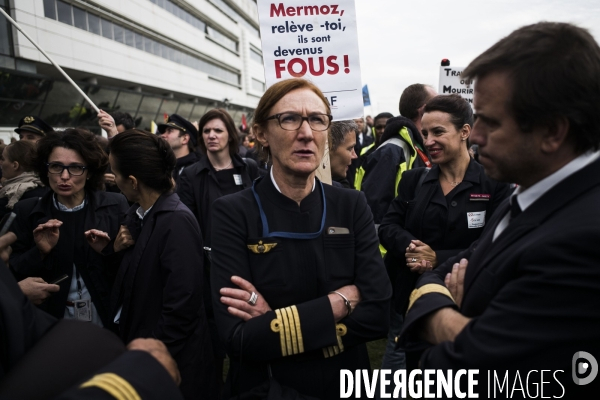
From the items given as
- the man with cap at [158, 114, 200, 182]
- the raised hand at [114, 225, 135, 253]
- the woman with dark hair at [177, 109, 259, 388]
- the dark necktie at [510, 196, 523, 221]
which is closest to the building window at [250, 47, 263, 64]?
the man with cap at [158, 114, 200, 182]

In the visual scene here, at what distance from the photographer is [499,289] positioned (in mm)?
1437

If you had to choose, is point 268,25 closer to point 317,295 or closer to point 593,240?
Result: point 317,295

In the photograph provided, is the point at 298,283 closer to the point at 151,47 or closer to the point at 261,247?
the point at 261,247

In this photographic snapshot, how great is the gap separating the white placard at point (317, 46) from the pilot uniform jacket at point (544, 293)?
7.70 feet

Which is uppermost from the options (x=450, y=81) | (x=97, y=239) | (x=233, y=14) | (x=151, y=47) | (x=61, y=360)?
(x=233, y=14)

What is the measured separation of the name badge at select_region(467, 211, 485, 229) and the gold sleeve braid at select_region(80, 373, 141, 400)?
2.46m

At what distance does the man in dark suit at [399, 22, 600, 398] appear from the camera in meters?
1.27

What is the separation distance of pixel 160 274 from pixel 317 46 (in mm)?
2159

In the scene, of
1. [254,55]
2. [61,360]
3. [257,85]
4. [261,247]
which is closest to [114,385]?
[61,360]

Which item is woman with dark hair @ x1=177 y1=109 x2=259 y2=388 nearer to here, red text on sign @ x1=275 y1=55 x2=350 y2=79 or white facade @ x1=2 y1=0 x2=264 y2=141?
red text on sign @ x1=275 y1=55 x2=350 y2=79

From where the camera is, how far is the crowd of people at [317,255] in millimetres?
1331

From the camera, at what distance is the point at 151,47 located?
3164 centimetres

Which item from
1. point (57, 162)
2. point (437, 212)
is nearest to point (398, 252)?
point (437, 212)

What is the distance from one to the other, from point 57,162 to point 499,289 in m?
3.16
